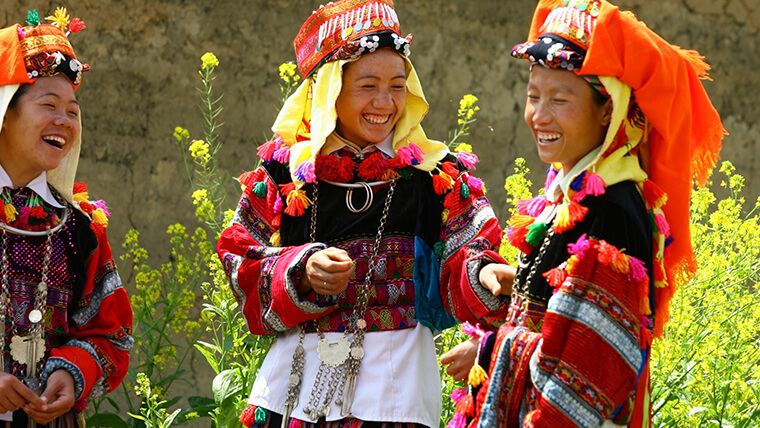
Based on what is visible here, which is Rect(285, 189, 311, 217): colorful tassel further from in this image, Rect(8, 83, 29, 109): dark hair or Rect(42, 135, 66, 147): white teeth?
Rect(8, 83, 29, 109): dark hair

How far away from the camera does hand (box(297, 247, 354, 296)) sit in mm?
2920

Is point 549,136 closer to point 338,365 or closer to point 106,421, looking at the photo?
point 338,365

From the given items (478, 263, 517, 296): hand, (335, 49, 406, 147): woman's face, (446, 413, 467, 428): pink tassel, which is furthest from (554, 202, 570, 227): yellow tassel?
(335, 49, 406, 147): woman's face

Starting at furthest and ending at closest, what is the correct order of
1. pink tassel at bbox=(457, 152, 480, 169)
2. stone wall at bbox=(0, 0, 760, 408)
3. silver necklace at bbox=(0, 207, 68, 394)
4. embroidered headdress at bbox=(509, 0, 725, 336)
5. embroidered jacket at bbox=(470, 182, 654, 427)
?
stone wall at bbox=(0, 0, 760, 408) → pink tassel at bbox=(457, 152, 480, 169) → silver necklace at bbox=(0, 207, 68, 394) → embroidered headdress at bbox=(509, 0, 725, 336) → embroidered jacket at bbox=(470, 182, 654, 427)

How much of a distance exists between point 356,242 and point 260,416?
61cm

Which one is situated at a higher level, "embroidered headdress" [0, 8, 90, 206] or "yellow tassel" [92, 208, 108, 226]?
"embroidered headdress" [0, 8, 90, 206]

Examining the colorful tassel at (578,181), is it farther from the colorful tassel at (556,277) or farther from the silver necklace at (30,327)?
the silver necklace at (30,327)

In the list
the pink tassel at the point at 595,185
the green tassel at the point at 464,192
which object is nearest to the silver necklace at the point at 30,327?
the green tassel at the point at 464,192

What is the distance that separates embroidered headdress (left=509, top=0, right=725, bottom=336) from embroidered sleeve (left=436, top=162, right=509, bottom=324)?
41 cm

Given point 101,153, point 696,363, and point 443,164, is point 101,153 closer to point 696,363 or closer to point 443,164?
point 443,164

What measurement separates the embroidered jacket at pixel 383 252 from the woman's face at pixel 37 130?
589 millimetres

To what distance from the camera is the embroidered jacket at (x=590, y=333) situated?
2.37 m

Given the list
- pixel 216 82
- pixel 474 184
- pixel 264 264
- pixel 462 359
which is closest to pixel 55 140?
pixel 264 264

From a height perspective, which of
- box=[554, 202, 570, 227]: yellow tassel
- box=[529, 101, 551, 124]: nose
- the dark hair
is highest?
box=[529, 101, 551, 124]: nose
